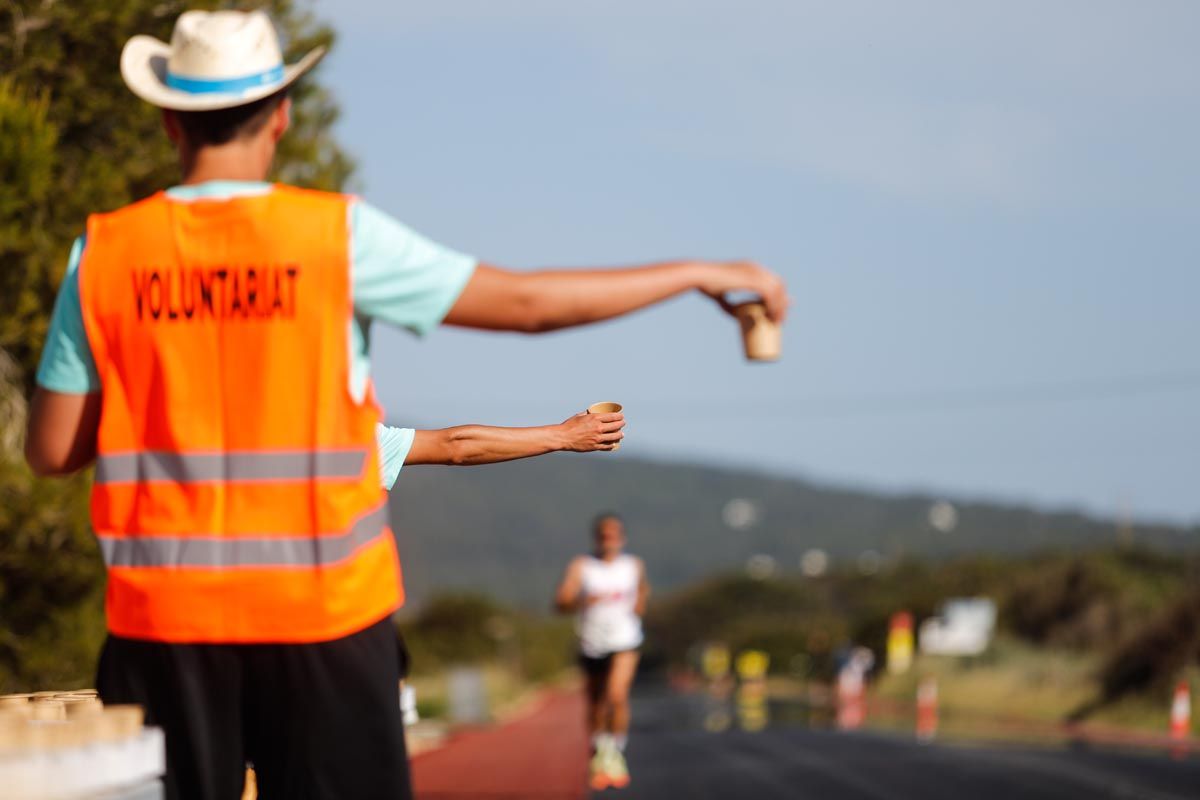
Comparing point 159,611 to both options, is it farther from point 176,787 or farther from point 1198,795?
point 1198,795

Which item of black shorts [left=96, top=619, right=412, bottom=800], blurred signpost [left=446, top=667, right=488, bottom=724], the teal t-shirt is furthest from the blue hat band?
blurred signpost [left=446, top=667, right=488, bottom=724]

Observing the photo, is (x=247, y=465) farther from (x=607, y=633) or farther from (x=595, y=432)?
(x=607, y=633)

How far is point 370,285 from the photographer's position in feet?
11.3

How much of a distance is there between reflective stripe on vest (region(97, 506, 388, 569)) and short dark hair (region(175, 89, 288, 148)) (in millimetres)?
749

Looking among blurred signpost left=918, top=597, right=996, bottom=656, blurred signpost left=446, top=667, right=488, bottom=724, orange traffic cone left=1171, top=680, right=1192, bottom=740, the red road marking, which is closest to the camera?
the red road marking

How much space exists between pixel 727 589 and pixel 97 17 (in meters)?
174

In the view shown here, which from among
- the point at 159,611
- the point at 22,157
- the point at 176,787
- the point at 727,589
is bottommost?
the point at 727,589

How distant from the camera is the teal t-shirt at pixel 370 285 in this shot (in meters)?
3.46

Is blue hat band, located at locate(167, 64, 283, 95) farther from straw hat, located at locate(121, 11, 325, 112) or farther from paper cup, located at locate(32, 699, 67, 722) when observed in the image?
paper cup, located at locate(32, 699, 67, 722)

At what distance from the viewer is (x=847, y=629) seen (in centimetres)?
11731

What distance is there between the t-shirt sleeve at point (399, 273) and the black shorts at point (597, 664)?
33.8 ft

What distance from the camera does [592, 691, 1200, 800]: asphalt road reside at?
13.8m

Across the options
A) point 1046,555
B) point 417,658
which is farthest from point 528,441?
point 1046,555

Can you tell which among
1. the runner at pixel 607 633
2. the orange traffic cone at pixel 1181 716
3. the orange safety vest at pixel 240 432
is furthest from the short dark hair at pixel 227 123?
the orange traffic cone at pixel 1181 716
